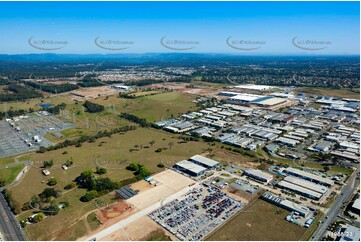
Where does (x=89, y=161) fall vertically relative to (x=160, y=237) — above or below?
below

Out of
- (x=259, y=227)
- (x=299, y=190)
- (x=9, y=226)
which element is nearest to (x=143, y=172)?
(x=9, y=226)

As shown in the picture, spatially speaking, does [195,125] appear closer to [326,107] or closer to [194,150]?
[194,150]

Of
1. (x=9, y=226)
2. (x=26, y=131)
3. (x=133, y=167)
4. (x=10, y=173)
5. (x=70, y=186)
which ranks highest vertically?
(x=133, y=167)

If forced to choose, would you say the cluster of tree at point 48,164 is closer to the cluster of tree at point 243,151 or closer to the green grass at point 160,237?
the green grass at point 160,237

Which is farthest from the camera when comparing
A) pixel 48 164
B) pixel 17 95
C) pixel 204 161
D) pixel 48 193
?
pixel 17 95

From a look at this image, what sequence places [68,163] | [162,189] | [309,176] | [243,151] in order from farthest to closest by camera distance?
1. [243,151]
2. [68,163]
3. [309,176]
4. [162,189]

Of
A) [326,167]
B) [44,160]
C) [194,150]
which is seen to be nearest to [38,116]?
[44,160]

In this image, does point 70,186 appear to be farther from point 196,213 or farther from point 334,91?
point 334,91

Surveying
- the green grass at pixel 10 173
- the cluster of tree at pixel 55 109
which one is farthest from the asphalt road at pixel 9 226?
the cluster of tree at pixel 55 109
